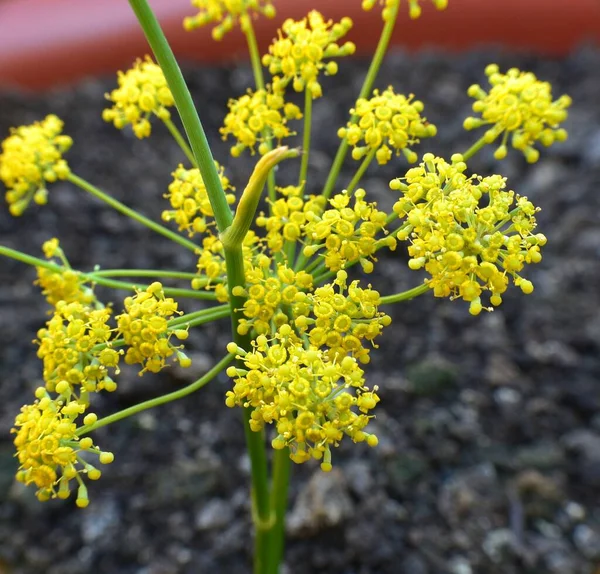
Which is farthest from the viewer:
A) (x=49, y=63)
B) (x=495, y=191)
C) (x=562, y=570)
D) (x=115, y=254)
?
(x=49, y=63)

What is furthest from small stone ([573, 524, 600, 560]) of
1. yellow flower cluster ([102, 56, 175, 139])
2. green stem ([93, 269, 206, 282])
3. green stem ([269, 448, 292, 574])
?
yellow flower cluster ([102, 56, 175, 139])

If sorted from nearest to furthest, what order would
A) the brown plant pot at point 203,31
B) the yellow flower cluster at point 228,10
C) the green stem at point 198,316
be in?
the green stem at point 198,316 → the yellow flower cluster at point 228,10 → the brown plant pot at point 203,31

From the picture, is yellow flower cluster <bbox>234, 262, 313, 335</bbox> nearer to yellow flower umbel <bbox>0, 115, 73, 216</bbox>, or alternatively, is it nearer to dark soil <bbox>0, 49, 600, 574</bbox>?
yellow flower umbel <bbox>0, 115, 73, 216</bbox>

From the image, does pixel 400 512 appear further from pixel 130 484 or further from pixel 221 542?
pixel 130 484

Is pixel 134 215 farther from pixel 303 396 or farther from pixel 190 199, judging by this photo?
pixel 303 396

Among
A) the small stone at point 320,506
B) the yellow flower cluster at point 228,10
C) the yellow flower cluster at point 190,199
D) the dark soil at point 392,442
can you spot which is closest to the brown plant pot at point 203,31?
the dark soil at point 392,442

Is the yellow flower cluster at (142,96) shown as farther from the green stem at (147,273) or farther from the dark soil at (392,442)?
the dark soil at (392,442)

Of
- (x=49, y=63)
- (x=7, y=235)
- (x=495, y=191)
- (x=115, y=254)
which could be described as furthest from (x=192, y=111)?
(x=49, y=63)
